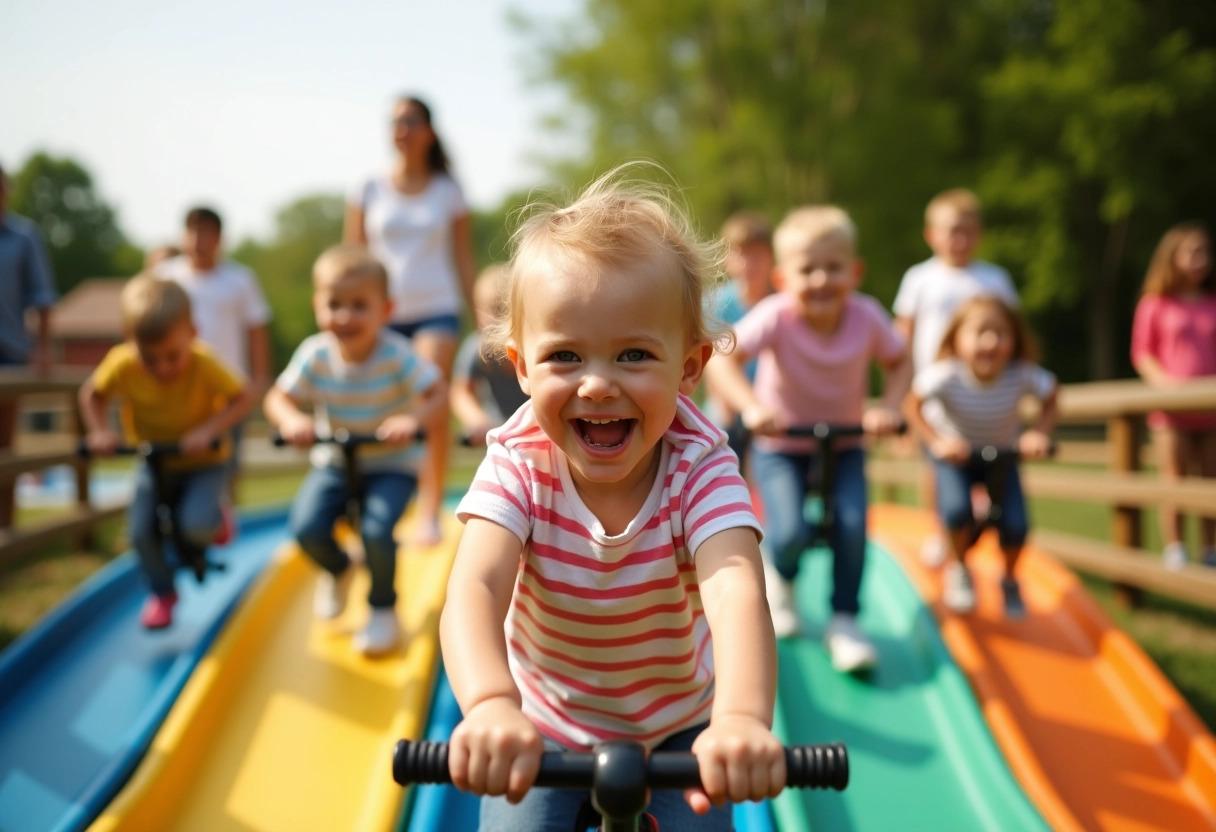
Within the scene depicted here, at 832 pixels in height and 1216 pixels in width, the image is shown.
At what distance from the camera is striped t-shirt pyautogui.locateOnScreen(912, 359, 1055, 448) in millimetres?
3959

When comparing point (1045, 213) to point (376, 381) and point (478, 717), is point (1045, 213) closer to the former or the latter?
point (376, 381)

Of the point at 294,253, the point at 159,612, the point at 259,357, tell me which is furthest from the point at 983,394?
the point at 294,253

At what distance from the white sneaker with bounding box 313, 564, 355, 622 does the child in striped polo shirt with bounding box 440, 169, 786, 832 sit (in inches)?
75.2

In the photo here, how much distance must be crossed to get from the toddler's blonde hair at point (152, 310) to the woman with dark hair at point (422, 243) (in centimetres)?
118

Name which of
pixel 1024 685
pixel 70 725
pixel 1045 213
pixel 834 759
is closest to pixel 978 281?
pixel 1024 685

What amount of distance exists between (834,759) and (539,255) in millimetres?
993

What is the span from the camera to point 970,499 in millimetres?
3869

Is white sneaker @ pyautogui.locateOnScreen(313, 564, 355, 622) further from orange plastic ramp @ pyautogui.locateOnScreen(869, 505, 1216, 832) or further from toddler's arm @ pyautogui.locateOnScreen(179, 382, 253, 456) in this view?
orange plastic ramp @ pyautogui.locateOnScreen(869, 505, 1216, 832)

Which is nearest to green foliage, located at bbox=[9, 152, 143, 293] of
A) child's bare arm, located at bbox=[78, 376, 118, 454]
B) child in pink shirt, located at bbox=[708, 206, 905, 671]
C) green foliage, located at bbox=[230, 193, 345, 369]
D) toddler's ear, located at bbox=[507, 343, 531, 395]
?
green foliage, located at bbox=[230, 193, 345, 369]

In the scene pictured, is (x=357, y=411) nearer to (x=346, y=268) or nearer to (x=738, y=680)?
(x=346, y=268)

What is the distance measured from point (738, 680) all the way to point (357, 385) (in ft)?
8.39

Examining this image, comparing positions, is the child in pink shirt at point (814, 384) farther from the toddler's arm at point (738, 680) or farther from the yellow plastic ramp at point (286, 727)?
the toddler's arm at point (738, 680)

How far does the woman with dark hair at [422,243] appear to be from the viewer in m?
4.61

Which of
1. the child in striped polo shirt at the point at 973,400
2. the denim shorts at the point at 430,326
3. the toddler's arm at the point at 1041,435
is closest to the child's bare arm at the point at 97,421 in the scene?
the denim shorts at the point at 430,326
